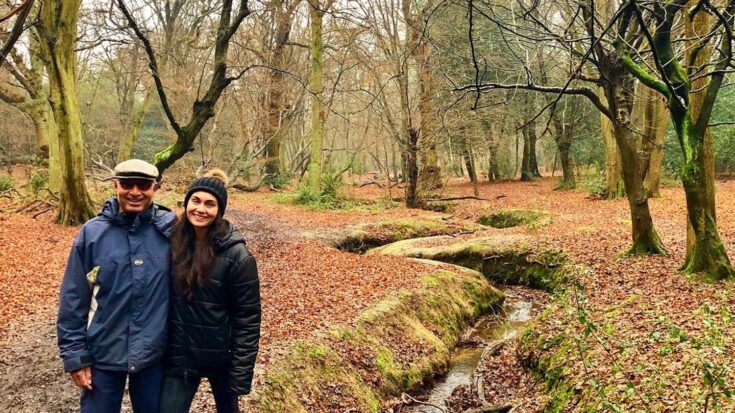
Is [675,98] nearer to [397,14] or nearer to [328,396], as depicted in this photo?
[328,396]

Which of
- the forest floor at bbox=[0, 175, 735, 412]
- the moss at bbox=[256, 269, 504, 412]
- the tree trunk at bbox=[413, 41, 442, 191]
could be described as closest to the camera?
the forest floor at bbox=[0, 175, 735, 412]

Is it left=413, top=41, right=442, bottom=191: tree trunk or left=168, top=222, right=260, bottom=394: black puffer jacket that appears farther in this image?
left=413, top=41, right=442, bottom=191: tree trunk

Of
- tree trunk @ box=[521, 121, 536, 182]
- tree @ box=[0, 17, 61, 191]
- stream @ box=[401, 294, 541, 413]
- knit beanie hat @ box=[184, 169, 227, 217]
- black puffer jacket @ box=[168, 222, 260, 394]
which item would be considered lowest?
stream @ box=[401, 294, 541, 413]

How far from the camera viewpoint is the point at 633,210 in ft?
31.9

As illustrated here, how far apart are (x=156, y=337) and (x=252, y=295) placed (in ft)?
1.96

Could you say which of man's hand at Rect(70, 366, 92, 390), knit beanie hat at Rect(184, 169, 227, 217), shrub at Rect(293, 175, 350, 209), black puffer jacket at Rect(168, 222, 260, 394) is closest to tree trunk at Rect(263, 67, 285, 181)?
shrub at Rect(293, 175, 350, 209)

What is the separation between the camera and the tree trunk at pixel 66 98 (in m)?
11.6

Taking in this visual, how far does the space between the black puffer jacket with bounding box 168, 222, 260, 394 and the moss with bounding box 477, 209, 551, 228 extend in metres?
14.2

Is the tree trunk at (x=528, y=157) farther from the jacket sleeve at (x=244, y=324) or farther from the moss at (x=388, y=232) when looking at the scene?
the jacket sleeve at (x=244, y=324)

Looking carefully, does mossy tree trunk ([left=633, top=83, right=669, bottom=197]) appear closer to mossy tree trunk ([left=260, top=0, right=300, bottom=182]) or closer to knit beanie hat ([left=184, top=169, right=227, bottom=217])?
mossy tree trunk ([left=260, top=0, right=300, bottom=182])

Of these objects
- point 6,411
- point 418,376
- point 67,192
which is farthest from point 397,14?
Answer: point 6,411

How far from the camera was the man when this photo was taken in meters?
2.96

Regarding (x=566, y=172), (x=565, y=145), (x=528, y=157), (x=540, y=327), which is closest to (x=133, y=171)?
(x=540, y=327)

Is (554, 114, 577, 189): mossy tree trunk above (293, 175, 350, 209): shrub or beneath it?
above
